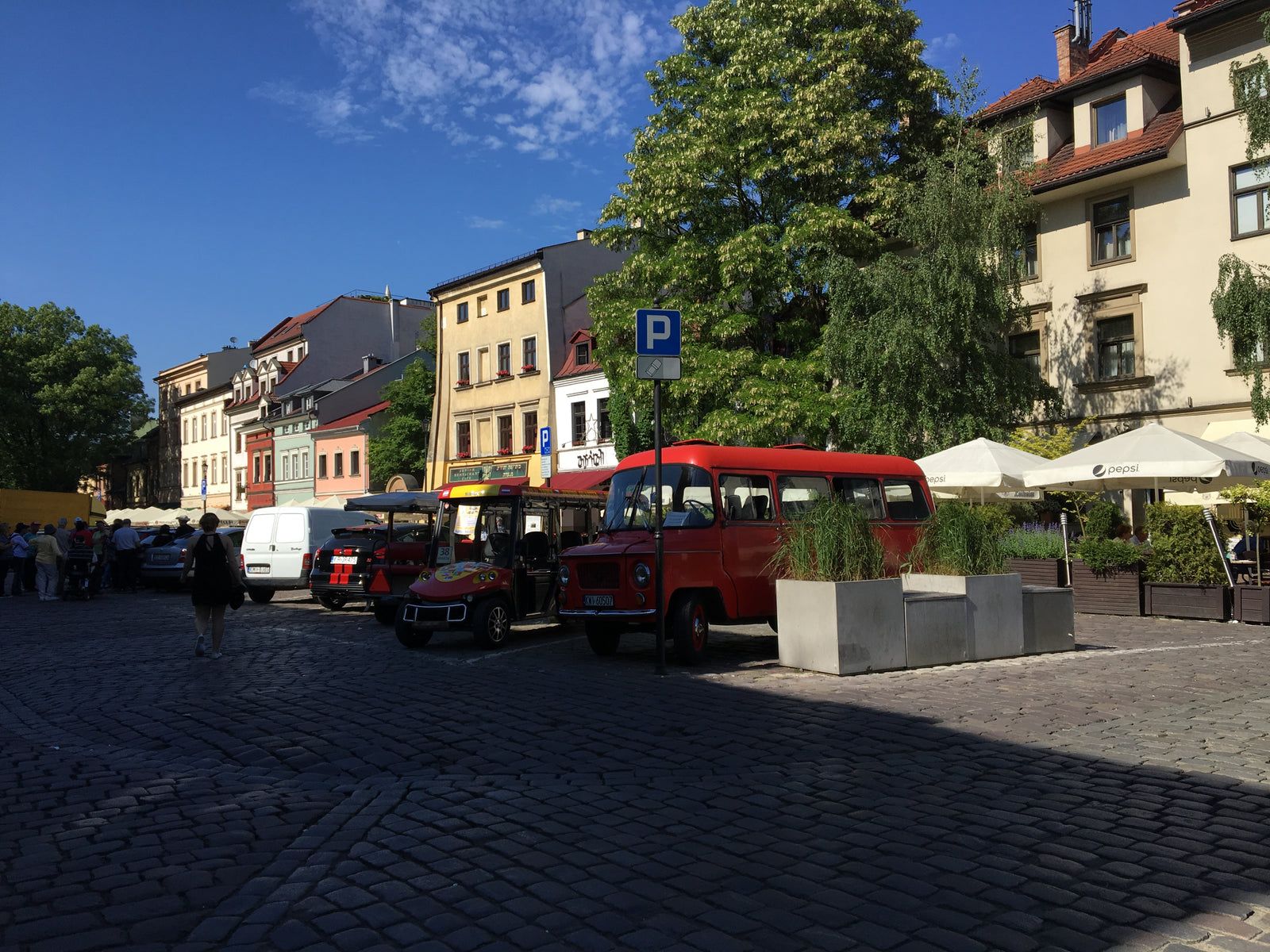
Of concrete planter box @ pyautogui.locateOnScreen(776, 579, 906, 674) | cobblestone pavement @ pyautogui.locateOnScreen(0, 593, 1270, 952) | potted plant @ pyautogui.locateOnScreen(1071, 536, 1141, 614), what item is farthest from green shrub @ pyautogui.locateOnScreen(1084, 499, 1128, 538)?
concrete planter box @ pyautogui.locateOnScreen(776, 579, 906, 674)

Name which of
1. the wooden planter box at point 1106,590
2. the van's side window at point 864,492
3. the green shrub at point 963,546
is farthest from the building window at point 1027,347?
the green shrub at point 963,546

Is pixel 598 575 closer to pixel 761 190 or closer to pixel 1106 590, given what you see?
pixel 1106 590

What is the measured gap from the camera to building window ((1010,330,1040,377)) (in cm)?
2812

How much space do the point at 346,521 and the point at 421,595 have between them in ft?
36.5

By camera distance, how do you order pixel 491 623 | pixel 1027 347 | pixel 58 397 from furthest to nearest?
pixel 58 397 → pixel 1027 347 → pixel 491 623

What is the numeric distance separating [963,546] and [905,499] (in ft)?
10.3

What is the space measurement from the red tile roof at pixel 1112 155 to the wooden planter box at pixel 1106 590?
12057 millimetres

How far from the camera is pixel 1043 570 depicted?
59.4ft

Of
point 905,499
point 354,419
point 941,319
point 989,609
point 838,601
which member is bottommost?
point 989,609

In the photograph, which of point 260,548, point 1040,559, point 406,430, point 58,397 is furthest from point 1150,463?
point 58,397

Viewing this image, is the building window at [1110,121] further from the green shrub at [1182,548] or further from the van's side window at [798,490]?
the van's side window at [798,490]

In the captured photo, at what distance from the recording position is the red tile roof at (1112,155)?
24.3 metres

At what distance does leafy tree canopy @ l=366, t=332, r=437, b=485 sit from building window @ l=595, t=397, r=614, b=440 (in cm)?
1522

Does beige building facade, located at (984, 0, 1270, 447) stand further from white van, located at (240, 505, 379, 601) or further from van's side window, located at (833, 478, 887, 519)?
white van, located at (240, 505, 379, 601)
